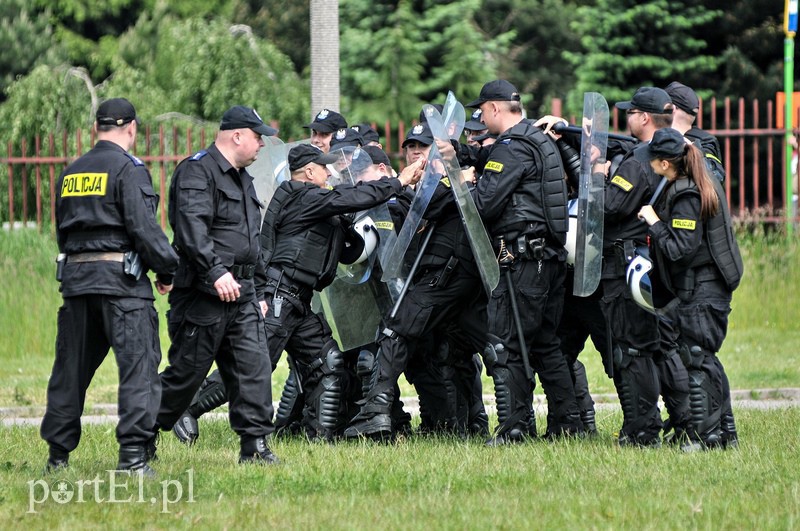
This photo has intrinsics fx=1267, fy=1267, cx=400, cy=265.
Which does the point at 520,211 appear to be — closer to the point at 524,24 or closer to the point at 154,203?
the point at 154,203

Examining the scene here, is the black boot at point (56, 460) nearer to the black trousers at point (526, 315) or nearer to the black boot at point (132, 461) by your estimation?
the black boot at point (132, 461)

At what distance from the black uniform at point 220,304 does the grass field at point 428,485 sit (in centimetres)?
37

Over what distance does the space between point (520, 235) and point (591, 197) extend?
0.50 m

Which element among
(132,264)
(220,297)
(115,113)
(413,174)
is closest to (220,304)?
(220,297)

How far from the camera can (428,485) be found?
625cm

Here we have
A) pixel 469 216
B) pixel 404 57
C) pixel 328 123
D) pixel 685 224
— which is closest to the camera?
pixel 685 224

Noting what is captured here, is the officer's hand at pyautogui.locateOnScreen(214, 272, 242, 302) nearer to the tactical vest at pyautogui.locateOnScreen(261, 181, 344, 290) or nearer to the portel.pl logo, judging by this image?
the portel.pl logo

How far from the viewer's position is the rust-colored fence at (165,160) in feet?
50.1

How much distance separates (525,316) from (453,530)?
8.82ft

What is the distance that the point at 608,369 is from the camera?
27.4 ft

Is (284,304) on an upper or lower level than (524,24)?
lower

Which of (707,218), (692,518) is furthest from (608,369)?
(692,518)

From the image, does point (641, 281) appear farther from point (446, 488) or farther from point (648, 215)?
point (446, 488)

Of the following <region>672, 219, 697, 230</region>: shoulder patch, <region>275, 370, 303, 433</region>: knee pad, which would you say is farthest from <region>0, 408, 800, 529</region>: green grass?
<region>672, 219, 697, 230</region>: shoulder patch
